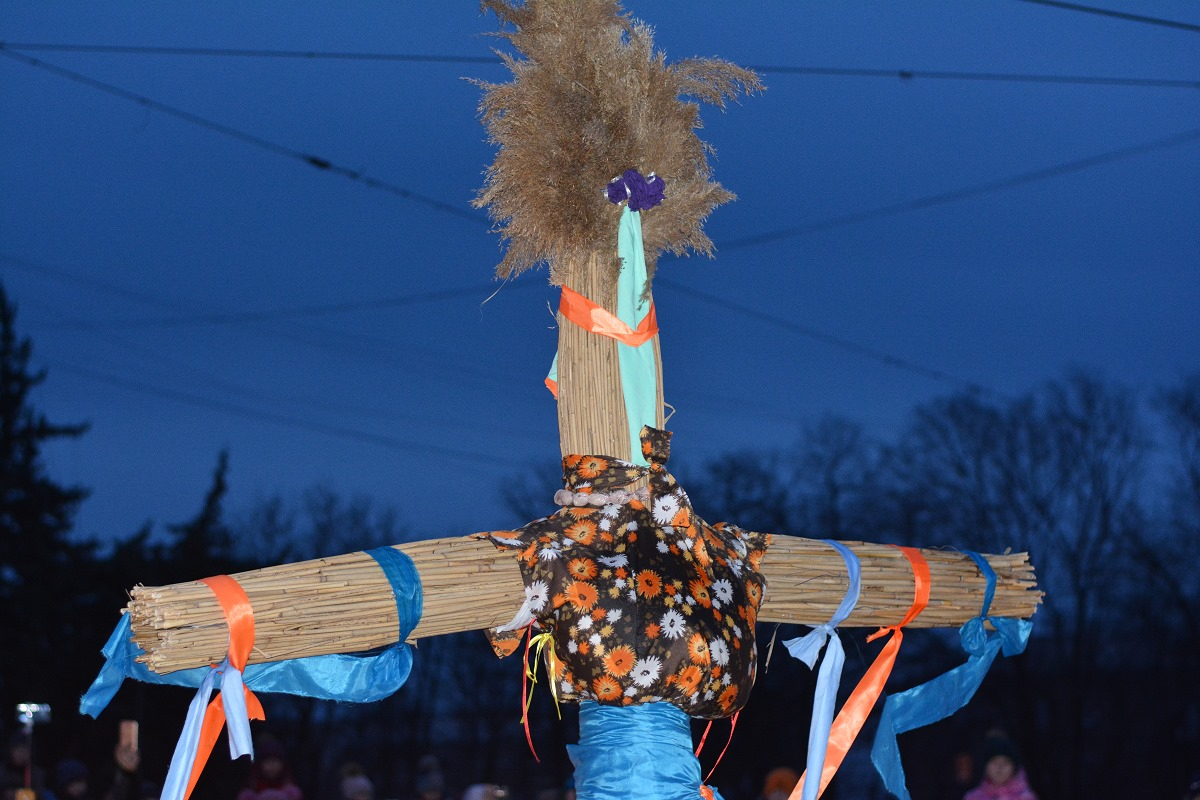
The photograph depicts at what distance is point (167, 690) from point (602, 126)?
10.6 meters

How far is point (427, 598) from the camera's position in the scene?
2.52m

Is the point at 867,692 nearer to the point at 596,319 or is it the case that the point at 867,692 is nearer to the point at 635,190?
the point at 596,319

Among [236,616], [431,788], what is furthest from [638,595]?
[431,788]

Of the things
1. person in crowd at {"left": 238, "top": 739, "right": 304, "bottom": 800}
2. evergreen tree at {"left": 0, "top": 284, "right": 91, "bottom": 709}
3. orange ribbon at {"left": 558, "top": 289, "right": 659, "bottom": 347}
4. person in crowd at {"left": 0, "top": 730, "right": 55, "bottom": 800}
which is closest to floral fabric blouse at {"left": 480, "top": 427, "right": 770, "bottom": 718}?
orange ribbon at {"left": 558, "top": 289, "right": 659, "bottom": 347}

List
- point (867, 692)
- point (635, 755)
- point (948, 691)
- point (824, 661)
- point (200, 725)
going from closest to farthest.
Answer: point (200, 725), point (635, 755), point (824, 661), point (867, 692), point (948, 691)

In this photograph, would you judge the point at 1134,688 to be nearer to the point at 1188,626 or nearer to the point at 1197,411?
the point at 1188,626

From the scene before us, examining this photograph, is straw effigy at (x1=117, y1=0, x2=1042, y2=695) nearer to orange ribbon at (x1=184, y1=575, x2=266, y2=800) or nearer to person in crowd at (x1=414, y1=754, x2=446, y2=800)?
orange ribbon at (x1=184, y1=575, x2=266, y2=800)

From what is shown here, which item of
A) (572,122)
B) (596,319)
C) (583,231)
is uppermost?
(572,122)

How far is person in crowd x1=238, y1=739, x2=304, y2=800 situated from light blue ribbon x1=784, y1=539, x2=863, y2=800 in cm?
461

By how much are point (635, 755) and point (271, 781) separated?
5.04 meters

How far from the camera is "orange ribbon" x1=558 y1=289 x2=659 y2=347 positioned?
2.85 m

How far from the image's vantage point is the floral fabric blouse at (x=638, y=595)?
8.44 ft

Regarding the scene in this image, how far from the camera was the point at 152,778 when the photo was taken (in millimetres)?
11609

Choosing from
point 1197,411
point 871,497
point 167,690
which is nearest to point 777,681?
point 871,497
